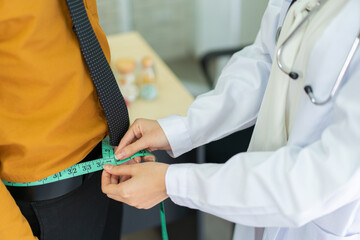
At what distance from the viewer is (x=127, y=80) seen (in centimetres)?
166

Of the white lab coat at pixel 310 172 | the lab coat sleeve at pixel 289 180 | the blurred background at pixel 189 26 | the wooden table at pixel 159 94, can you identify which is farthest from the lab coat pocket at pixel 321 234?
the blurred background at pixel 189 26

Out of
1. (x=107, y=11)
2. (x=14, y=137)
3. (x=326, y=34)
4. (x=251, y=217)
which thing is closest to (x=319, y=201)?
(x=251, y=217)

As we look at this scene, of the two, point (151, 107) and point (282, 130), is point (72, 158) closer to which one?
point (282, 130)

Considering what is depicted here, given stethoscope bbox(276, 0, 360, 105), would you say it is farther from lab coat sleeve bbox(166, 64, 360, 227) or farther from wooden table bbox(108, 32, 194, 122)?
wooden table bbox(108, 32, 194, 122)

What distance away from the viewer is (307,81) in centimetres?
76

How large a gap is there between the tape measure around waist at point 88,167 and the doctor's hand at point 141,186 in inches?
2.2

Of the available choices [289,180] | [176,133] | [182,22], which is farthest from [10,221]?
[182,22]

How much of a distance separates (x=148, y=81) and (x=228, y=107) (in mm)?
717

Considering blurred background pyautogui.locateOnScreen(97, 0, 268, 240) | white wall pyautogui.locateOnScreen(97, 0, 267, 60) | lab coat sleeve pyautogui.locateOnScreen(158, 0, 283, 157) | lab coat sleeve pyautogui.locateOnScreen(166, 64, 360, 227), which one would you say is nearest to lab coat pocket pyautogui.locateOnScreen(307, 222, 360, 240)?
lab coat sleeve pyautogui.locateOnScreen(166, 64, 360, 227)

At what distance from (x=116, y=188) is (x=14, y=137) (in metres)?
0.22

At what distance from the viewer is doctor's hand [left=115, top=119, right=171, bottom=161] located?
0.92 meters

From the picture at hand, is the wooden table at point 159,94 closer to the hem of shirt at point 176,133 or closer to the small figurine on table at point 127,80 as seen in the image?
the small figurine on table at point 127,80

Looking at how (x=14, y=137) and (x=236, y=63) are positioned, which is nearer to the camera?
(x=14, y=137)

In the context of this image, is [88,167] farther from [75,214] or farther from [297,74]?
[297,74]
